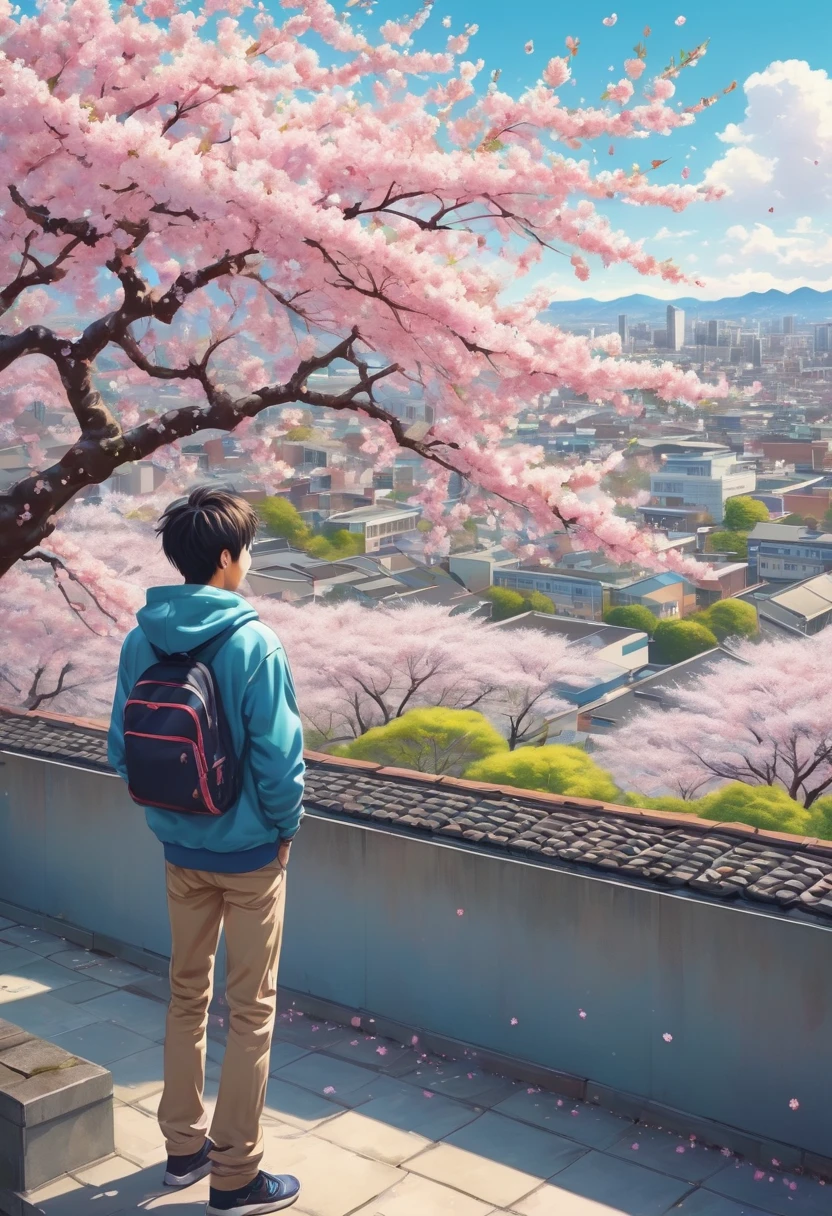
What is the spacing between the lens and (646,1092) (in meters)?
2.86

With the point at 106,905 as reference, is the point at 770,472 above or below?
above

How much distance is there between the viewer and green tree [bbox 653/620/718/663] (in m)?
13.6

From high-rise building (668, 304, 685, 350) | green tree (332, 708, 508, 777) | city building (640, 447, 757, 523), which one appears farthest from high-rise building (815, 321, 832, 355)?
green tree (332, 708, 508, 777)

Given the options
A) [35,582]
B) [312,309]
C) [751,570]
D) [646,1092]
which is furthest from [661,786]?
[646,1092]

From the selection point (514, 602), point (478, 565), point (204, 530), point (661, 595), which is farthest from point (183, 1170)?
point (661, 595)

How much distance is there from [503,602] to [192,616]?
1223 cm

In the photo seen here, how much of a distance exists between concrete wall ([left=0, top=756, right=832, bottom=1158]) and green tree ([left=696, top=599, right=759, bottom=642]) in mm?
10256

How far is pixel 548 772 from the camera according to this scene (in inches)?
433

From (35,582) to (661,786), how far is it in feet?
23.8

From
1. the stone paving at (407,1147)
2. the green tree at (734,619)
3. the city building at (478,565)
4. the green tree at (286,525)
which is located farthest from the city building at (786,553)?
the stone paving at (407,1147)

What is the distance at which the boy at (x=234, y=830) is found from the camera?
219 cm

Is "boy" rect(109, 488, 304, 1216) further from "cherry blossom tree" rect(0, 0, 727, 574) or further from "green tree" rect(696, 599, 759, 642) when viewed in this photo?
"green tree" rect(696, 599, 759, 642)

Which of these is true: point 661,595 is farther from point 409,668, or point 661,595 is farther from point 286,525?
point 286,525

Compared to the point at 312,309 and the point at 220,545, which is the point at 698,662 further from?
the point at 220,545
